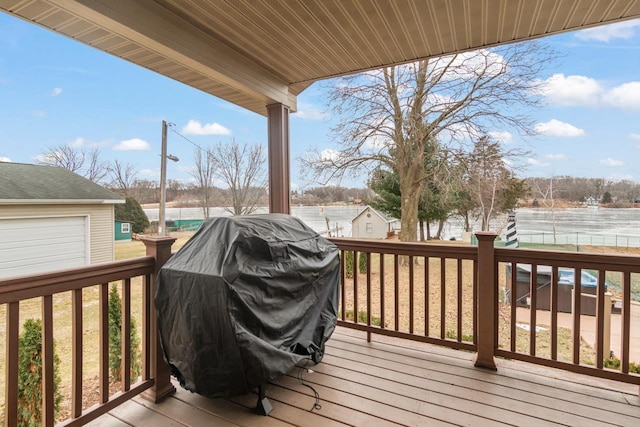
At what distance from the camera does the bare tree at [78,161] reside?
282cm

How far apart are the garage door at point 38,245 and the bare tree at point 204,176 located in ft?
4.77

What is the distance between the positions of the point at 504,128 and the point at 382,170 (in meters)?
3.09

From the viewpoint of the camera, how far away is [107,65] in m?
4.20

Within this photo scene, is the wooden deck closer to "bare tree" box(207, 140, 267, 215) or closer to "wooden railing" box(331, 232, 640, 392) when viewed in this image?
"wooden railing" box(331, 232, 640, 392)

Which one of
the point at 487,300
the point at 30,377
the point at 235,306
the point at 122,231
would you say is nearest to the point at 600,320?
the point at 487,300

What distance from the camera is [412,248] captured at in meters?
2.55

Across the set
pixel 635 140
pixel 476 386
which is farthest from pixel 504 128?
pixel 476 386

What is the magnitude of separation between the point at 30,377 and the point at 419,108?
26.7 ft

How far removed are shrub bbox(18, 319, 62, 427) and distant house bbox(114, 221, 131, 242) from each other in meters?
0.80

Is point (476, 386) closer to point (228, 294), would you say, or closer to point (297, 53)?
point (228, 294)

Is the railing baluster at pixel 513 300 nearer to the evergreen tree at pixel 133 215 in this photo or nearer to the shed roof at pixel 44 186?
the evergreen tree at pixel 133 215

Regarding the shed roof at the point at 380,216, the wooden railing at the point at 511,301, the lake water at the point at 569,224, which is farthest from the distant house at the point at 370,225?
the wooden railing at the point at 511,301

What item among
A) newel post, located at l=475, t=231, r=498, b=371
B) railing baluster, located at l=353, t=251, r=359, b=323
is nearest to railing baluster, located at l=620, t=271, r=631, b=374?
newel post, located at l=475, t=231, r=498, b=371

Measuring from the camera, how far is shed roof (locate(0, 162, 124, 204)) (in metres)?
2.21
